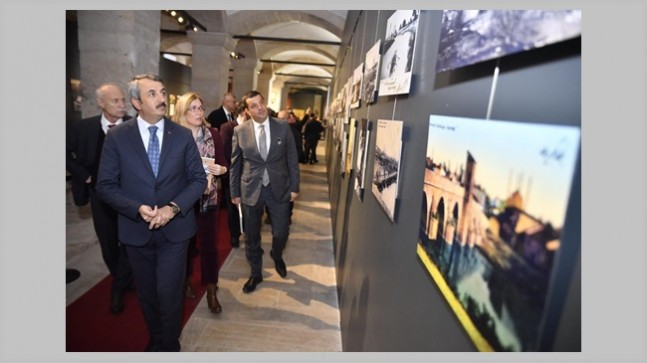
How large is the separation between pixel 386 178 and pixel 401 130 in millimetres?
329

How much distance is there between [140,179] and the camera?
230cm

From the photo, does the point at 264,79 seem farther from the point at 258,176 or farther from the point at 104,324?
the point at 104,324

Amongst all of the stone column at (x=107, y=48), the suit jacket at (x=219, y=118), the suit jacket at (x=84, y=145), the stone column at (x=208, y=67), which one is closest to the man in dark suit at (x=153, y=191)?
the suit jacket at (x=84, y=145)

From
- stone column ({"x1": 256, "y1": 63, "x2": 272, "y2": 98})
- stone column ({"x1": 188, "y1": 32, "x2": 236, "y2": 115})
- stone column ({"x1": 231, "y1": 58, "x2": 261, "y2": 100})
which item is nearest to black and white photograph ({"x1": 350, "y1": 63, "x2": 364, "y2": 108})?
stone column ({"x1": 188, "y1": 32, "x2": 236, "y2": 115})

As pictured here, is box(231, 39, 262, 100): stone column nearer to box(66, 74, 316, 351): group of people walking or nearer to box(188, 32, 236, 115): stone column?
box(188, 32, 236, 115): stone column

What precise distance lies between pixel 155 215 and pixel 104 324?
60.7 inches

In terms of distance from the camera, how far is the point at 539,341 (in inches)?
21.4

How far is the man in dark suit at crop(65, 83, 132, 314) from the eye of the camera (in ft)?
10.4

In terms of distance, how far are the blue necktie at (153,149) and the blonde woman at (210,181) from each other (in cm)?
57

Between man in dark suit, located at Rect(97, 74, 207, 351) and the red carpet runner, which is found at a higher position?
man in dark suit, located at Rect(97, 74, 207, 351)

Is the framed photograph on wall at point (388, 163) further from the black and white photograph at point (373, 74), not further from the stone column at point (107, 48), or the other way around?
the stone column at point (107, 48)

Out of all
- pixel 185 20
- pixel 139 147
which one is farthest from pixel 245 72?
pixel 139 147

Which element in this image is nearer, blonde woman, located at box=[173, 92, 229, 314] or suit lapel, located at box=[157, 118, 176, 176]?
suit lapel, located at box=[157, 118, 176, 176]

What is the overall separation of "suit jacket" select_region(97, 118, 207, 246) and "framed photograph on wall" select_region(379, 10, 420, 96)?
1.36 m
